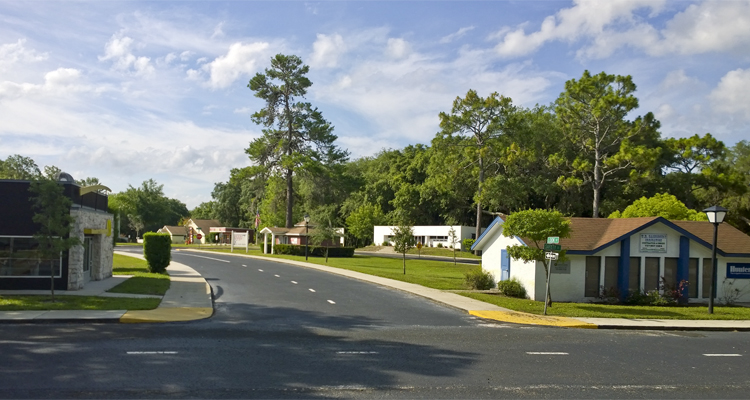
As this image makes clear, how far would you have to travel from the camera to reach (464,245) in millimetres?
70750

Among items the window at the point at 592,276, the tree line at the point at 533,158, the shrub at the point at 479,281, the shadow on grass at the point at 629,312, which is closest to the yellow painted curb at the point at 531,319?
the shadow on grass at the point at 629,312

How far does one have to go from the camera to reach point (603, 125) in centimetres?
5419

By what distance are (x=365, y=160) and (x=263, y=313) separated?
328 ft

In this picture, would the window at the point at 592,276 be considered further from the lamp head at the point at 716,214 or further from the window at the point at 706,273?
the window at the point at 706,273

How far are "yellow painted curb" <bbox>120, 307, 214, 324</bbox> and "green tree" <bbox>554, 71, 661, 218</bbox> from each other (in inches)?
1645

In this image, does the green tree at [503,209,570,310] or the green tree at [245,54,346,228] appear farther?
the green tree at [245,54,346,228]

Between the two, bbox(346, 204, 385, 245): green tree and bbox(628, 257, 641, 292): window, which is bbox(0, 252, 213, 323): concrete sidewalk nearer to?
bbox(628, 257, 641, 292): window

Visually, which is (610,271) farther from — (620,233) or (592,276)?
(620,233)

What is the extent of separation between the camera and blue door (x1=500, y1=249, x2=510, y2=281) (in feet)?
87.7

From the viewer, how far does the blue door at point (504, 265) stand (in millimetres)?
26727

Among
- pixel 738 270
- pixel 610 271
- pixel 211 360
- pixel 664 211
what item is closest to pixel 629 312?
pixel 610 271

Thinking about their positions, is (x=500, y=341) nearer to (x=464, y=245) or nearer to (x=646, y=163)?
(x=646, y=163)

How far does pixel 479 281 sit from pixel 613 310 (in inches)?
273

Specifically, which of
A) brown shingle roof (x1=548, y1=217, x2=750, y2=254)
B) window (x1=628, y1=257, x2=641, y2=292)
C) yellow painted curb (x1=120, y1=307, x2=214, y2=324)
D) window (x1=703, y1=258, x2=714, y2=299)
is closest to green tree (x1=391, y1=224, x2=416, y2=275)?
brown shingle roof (x1=548, y1=217, x2=750, y2=254)
